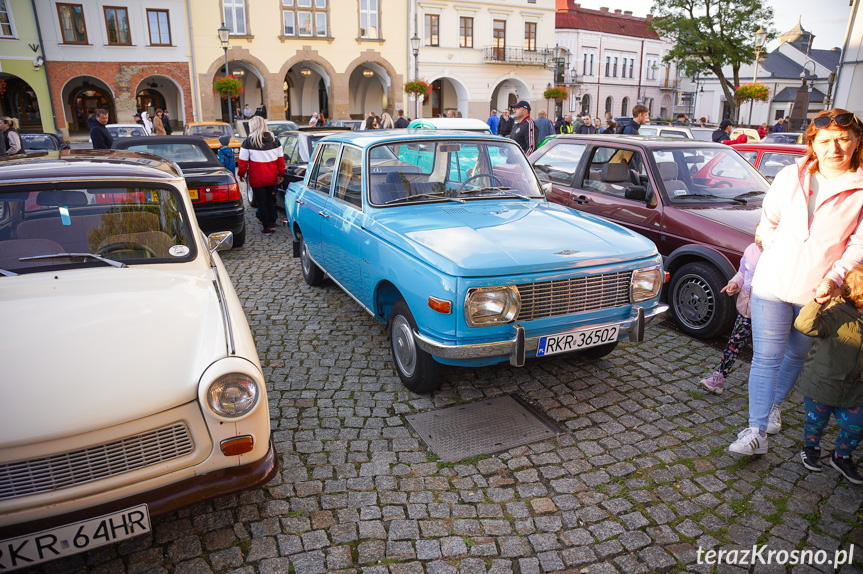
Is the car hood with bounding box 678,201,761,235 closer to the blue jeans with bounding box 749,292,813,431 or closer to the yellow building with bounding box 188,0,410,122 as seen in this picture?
the blue jeans with bounding box 749,292,813,431

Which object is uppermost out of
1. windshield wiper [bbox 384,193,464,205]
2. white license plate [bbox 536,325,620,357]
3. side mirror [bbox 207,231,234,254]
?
windshield wiper [bbox 384,193,464,205]

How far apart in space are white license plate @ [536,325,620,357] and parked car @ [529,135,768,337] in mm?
1912

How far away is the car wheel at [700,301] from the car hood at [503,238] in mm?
1465

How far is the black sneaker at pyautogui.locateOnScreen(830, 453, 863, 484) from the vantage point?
3279mm

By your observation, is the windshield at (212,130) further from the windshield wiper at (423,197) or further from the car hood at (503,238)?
the car hood at (503,238)

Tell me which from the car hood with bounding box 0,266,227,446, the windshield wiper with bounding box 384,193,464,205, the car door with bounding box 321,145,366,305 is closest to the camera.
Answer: the car hood with bounding box 0,266,227,446

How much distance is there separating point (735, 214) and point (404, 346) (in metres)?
3.57

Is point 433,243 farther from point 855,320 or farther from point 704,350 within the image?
point 704,350

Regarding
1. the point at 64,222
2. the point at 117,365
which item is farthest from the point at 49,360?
the point at 64,222

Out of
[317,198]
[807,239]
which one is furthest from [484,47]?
[807,239]

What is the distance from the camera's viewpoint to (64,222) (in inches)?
132

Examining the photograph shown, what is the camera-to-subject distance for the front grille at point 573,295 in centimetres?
367

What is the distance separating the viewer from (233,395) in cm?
252

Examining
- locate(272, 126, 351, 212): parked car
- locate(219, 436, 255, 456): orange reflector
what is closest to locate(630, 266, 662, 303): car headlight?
locate(219, 436, 255, 456): orange reflector
